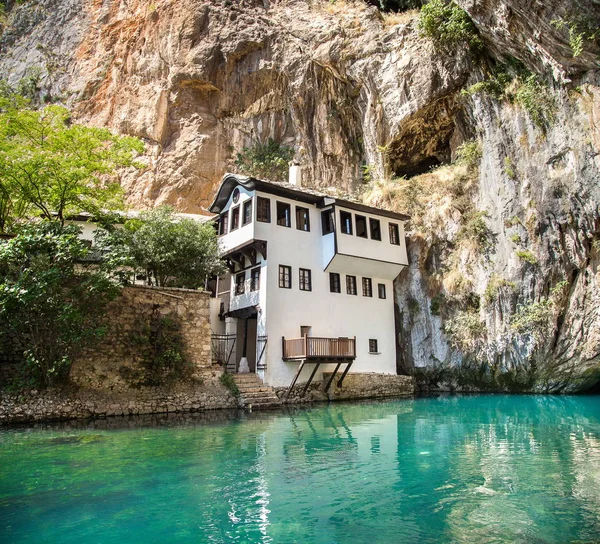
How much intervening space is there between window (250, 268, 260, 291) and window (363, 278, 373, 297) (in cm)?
567

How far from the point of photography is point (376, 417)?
16.3m

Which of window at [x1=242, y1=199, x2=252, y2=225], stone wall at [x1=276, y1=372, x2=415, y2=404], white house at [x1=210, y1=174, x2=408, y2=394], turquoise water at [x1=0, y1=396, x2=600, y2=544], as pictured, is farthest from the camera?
window at [x1=242, y1=199, x2=252, y2=225]

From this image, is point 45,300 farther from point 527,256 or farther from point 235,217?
point 527,256

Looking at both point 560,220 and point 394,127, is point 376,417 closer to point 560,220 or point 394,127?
point 560,220

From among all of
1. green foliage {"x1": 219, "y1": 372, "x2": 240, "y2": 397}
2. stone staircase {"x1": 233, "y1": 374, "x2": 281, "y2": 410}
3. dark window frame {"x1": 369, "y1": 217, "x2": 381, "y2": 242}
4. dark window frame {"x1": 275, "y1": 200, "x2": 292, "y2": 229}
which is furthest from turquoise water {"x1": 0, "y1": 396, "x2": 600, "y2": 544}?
dark window frame {"x1": 369, "y1": 217, "x2": 381, "y2": 242}

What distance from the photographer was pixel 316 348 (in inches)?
803

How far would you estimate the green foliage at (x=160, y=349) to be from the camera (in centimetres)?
1767

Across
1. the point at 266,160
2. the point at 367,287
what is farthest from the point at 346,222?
the point at 266,160

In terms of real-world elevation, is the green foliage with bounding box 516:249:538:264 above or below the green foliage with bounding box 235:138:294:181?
below

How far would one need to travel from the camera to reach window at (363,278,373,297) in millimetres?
24578

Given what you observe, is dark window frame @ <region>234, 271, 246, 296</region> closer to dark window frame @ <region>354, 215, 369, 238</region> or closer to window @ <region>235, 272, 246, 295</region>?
window @ <region>235, 272, 246, 295</region>

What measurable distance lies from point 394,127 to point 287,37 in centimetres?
1158

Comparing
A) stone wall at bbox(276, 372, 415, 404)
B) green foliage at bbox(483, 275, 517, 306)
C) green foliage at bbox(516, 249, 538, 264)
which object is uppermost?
green foliage at bbox(516, 249, 538, 264)

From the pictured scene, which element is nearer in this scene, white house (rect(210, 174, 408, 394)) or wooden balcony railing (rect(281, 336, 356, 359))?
wooden balcony railing (rect(281, 336, 356, 359))
